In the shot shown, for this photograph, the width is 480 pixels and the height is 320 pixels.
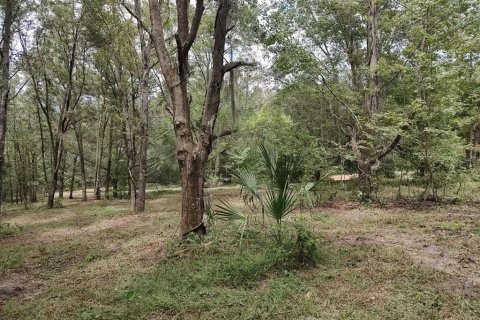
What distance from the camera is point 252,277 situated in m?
4.50

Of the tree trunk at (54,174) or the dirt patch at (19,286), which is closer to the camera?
the dirt patch at (19,286)

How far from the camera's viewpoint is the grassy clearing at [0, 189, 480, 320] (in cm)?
363

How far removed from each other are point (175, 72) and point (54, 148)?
47.5 feet

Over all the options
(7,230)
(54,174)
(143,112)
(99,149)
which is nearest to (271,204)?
(143,112)

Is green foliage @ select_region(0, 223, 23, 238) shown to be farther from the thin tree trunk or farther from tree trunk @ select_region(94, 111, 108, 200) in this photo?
tree trunk @ select_region(94, 111, 108, 200)

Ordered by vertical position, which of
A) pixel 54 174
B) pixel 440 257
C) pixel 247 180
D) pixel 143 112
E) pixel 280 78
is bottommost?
pixel 440 257

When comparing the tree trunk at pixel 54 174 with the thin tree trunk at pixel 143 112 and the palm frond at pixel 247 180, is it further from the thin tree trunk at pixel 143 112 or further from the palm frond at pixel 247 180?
the palm frond at pixel 247 180

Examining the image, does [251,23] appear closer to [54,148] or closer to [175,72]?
[175,72]

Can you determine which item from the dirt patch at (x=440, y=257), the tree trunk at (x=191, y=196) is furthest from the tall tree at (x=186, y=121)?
the dirt patch at (x=440, y=257)

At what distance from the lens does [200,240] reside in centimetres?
603

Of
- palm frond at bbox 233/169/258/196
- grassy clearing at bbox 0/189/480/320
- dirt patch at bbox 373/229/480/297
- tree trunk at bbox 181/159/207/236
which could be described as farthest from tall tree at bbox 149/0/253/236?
dirt patch at bbox 373/229/480/297

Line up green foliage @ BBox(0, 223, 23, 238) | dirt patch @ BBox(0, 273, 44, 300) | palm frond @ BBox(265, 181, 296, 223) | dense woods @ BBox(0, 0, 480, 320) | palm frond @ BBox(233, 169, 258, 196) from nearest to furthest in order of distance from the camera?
dense woods @ BBox(0, 0, 480, 320), dirt patch @ BBox(0, 273, 44, 300), palm frond @ BBox(265, 181, 296, 223), palm frond @ BBox(233, 169, 258, 196), green foliage @ BBox(0, 223, 23, 238)

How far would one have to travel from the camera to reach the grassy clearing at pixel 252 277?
3635 millimetres

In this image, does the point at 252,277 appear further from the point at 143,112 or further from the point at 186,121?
the point at 143,112
